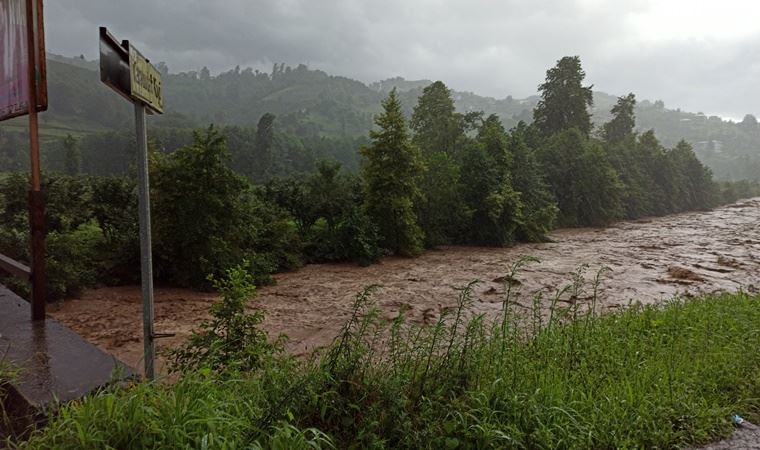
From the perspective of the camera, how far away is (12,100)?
12.4 feet

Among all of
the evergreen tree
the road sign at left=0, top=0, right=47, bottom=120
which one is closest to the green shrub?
the road sign at left=0, top=0, right=47, bottom=120

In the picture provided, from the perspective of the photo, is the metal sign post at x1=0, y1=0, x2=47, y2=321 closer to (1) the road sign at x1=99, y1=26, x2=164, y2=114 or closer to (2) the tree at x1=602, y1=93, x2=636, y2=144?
(1) the road sign at x1=99, y1=26, x2=164, y2=114

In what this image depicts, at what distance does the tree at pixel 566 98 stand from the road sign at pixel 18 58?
3663 centimetres

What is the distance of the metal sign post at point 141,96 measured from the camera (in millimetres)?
2336

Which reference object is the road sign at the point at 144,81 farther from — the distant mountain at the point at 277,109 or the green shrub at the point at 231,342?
the distant mountain at the point at 277,109

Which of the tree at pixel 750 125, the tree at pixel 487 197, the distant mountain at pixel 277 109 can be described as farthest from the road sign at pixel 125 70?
the tree at pixel 750 125

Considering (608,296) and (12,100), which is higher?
(12,100)

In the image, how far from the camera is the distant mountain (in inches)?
2813

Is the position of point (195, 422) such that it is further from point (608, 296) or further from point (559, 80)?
point (559, 80)

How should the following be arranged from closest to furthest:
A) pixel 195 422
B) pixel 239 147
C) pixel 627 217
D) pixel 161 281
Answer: pixel 195 422, pixel 161 281, pixel 627 217, pixel 239 147

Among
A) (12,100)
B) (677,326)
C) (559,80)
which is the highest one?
(559,80)

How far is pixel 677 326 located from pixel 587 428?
11.5 ft

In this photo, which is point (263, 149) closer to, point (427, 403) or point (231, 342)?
point (231, 342)

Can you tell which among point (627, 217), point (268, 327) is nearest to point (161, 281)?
point (268, 327)
